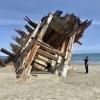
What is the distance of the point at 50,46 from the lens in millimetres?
18312

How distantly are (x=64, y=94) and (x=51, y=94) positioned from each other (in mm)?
438

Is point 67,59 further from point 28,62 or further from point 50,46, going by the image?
point 28,62

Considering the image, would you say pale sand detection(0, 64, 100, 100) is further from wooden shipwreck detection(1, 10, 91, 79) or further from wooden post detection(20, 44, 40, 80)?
wooden shipwreck detection(1, 10, 91, 79)

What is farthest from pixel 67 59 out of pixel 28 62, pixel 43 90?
pixel 43 90

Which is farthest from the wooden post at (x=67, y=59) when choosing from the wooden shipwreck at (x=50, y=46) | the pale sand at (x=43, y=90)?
the pale sand at (x=43, y=90)

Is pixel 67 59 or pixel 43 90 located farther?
pixel 67 59

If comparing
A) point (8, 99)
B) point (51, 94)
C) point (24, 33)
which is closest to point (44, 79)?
point (51, 94)

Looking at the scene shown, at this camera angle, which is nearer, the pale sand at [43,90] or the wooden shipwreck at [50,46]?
the pale sand at [43,90]

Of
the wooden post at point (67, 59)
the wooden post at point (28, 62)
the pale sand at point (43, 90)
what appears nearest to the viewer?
the pale sand at point (43, 90)

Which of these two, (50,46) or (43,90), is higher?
(50,46)

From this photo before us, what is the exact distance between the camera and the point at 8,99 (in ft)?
34.4

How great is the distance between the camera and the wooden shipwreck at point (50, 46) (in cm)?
1716

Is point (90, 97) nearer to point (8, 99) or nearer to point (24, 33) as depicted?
point (8, 99)

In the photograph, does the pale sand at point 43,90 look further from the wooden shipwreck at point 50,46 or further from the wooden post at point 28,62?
the wooden shipwreck at point 50,46
